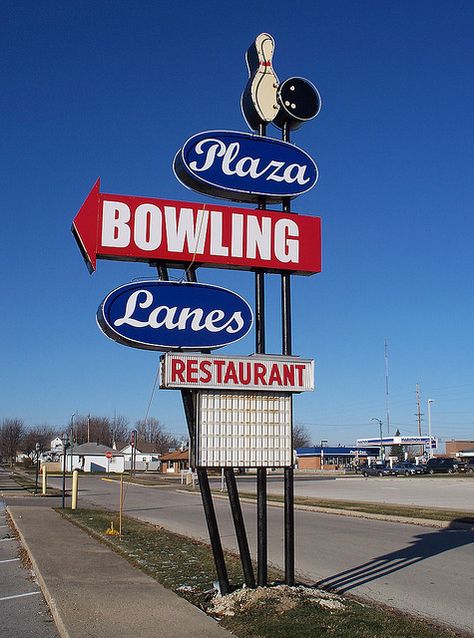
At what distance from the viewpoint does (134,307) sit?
8.73 metres

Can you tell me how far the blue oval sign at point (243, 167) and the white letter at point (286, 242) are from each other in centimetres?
44

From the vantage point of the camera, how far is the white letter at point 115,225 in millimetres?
8977

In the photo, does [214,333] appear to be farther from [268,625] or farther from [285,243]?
[268,625]

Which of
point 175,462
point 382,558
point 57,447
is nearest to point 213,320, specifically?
point 382,558

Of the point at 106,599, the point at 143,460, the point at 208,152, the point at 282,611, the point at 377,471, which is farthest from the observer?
the point at 143,460

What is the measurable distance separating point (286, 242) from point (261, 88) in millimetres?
2253

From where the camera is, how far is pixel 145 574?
10.5 m

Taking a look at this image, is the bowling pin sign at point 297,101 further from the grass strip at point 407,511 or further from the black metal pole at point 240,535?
the grass strip at point 407,511

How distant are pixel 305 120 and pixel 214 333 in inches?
137

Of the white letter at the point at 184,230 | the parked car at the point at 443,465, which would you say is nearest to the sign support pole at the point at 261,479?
the white letter at the point at 184,230

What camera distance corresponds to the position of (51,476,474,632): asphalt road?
9609 mm

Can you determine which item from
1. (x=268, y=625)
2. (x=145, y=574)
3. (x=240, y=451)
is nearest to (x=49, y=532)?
(x=145, y=574)

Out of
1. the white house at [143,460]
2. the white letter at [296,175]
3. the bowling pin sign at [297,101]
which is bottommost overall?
the white house at [143,460]

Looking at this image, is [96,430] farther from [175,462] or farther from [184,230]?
[184,230]
